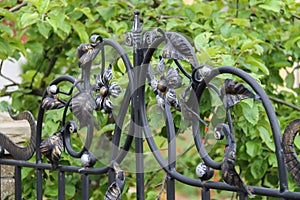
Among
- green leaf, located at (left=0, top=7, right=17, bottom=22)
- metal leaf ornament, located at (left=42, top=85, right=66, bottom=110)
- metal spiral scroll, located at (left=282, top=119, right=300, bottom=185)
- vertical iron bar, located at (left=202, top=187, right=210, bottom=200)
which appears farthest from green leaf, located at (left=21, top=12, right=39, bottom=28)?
metal spiral scroll, located at (left=282, top=119, right=300, bottom=185)

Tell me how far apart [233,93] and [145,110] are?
1.04 ft

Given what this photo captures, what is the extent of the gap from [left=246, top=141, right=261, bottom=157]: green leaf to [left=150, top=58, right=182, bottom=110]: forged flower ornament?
956 mm

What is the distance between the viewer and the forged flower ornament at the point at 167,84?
50.4 inches

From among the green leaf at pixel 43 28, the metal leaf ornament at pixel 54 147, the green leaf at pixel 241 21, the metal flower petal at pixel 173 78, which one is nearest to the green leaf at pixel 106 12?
the green leaf at pixel 43 28

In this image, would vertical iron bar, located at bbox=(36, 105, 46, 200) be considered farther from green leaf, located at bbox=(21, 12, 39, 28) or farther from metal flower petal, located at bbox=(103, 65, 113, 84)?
green leaf, located at bbox=(21, 12, 39, 28)

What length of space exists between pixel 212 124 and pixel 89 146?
14.4 inches

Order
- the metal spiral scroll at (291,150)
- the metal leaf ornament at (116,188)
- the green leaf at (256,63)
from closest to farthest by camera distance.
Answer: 1. the metal spiral scroll at (291,150)
2. the metal leaf ornament at (116,188)
3. the green leaf at (256,63)

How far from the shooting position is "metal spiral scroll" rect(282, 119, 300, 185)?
104cm

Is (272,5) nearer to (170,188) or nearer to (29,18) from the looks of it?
(29,18)

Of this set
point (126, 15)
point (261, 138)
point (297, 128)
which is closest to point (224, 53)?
point (261, 138)

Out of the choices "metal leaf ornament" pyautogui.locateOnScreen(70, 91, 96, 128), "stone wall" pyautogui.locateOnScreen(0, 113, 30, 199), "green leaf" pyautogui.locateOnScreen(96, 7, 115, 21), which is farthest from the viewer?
"green leaf" pyautogui.locateOnScreen(96, 7, 115, 21)

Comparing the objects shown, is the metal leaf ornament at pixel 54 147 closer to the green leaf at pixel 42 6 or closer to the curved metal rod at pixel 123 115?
the curved metal rod at pixel 123 115

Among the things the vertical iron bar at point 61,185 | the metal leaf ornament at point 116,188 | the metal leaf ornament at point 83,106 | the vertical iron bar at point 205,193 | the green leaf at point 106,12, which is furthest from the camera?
the green leaf at point 106,12

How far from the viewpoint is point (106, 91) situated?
1.43 m
